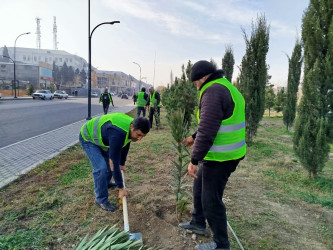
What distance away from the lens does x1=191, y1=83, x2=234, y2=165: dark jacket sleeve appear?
7.63 ft

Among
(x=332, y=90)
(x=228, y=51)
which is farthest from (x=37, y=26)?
(x=332, y=90)

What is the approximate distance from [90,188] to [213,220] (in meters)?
2.40

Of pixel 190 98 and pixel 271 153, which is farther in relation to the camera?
pixel 190 98

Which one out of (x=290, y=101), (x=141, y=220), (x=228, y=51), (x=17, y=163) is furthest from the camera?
(x=228, y=51)

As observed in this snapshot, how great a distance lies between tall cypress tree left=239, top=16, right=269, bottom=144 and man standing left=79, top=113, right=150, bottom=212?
20.1 feet

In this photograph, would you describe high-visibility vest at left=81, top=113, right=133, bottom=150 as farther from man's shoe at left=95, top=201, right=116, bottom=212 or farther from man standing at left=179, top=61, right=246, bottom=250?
man standing at left=179, top=61, right=246, bottom=250

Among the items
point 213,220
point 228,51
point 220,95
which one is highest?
point 228,51

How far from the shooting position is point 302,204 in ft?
13.6

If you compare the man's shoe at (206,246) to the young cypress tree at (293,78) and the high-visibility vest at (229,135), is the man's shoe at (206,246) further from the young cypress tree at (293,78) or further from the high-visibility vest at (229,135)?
the young cypress tree at (293,78)

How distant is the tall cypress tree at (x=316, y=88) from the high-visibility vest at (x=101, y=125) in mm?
3703

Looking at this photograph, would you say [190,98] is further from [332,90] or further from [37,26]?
[37,26]

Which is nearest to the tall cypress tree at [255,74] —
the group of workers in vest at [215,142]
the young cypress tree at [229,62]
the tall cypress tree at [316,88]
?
the tall cypress tree at [316,88]

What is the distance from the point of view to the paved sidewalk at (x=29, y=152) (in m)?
5.24

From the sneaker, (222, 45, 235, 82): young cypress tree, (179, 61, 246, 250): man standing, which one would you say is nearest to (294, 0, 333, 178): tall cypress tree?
the sneaker
